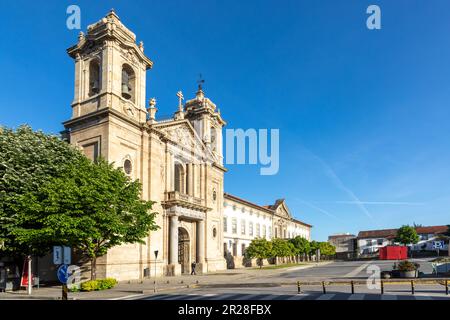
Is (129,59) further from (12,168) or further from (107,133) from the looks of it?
(12,168)

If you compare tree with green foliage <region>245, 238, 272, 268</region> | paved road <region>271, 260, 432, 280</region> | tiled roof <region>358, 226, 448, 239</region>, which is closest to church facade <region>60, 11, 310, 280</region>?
tree with green foliage <region>245, 238, 272, 268</region>

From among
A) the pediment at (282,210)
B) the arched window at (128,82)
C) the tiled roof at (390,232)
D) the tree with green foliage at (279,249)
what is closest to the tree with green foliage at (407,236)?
the tiled roof at (390,232)

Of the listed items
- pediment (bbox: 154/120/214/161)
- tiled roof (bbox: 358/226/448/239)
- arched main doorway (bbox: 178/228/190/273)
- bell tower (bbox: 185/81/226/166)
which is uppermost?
bell tower (bbox: 185/81/226/166)

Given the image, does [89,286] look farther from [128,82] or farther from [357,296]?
[128,82]

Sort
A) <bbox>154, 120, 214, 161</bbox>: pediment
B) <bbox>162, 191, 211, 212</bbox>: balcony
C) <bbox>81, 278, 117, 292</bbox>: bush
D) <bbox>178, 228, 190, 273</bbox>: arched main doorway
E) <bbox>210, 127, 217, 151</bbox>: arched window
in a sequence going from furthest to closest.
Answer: <bbox>210, 127, 217, 151</bbox>: arched window → <bbox>178, 228, 190, 273</bbox>: arched main doorway → <bbox>154, 120, 214, 161</bbox>: pediment → <bbox>162, 191, 211, 212</bbox>: balcony → <bbox>81, 278, 117, 292</bbox>: bush

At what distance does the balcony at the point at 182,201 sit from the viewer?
1513 inches

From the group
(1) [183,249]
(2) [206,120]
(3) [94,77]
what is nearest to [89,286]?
(3) [94,77]

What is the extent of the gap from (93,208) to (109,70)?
13.9 m

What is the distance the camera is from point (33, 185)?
25.2 metres

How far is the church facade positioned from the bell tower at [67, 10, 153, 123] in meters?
0.08

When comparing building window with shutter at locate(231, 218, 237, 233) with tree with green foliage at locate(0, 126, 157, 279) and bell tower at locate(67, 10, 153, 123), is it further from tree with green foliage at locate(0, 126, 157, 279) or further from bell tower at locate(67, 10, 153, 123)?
tree with green foliage at locate(0, 126, 157, 279)

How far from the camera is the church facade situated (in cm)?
3216

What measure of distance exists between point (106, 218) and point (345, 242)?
122 m
